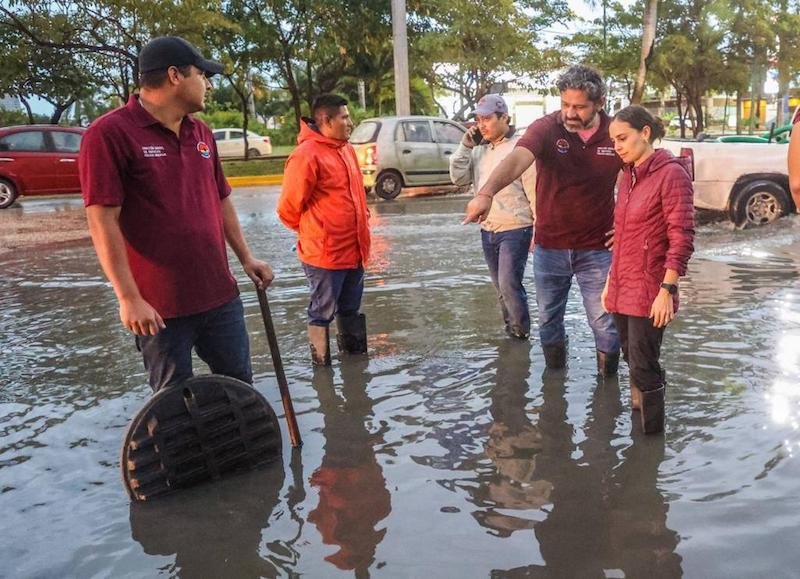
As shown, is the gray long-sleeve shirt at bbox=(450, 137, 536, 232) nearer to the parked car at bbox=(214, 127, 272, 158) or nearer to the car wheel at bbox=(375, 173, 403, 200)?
the car wheel at bbox=(375, 173, 403, 200)

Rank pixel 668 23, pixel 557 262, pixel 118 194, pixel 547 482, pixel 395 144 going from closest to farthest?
1. pixel 118 194
2. pixel 547 482
3. pixel 557 262
4. pixel 395 144
5. pixel 668 23

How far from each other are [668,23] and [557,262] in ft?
107

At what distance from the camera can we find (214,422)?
11.8 feet

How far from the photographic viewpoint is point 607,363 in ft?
16.0

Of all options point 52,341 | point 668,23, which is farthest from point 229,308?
point 668,23

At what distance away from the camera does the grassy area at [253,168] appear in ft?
84.8

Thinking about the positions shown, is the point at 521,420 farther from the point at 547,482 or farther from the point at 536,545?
the point at 536,545

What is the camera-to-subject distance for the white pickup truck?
10859mm

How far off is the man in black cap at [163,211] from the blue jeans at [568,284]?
2032 mm

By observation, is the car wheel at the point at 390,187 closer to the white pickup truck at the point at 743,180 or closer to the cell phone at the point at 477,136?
the white pickup truck at the point at 743,180

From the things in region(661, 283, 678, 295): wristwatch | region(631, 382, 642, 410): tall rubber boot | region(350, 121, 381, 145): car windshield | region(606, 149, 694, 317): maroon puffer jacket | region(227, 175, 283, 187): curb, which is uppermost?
region(350, 121, 381, 145): car windshield

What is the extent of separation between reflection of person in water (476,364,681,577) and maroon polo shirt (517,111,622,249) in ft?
3.16

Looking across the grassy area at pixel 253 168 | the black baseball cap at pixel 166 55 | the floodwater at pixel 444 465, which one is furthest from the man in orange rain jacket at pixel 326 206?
the grassy area at pixel 253 168

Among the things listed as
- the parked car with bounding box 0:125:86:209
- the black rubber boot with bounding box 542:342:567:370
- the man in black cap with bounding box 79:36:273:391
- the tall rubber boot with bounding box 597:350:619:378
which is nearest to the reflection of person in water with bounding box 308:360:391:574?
the man in black cap with bounding box 79:36:273:391
